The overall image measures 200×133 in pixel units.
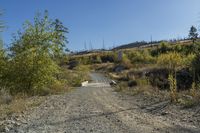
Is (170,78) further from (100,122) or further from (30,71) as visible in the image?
(30,71)

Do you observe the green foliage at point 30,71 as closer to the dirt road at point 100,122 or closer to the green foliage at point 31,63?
the green foliage at point 31,63

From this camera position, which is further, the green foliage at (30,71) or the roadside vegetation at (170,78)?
the green foliage at (30,71)

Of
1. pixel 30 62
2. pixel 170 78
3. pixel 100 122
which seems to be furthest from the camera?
pixel 30 62

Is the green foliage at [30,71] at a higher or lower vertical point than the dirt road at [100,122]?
higher

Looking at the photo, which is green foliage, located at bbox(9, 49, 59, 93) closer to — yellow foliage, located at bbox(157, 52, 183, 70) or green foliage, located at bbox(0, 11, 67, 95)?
green foliage, located at bbox(0, 11, 67, 95)

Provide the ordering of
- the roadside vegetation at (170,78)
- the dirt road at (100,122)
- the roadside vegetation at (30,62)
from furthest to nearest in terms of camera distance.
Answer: the roadside vegetation at (30,62) < the roadside vegetation at (170,78) < the dirt road at (100,122)

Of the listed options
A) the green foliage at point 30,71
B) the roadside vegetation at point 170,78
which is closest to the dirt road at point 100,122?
the roadside vegetation at point 170,78

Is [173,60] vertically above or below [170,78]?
above

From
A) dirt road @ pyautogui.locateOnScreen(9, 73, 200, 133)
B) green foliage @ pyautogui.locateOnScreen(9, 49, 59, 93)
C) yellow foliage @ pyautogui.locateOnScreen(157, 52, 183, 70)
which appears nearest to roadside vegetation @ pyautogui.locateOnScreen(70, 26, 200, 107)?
yellow foliage @ pyautogui.locateOnScreen(157, 52, 183, 70)

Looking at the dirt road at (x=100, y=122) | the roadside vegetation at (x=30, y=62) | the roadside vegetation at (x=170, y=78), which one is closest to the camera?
the dirt road at (x=100, y=122)

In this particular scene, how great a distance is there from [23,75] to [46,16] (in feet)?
15.1

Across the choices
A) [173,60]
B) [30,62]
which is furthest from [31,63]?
[173,60]

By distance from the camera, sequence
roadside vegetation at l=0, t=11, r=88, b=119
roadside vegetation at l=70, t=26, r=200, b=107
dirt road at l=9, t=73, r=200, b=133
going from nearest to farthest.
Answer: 1. dirt road at l=9, t=73, r=200, b=133
2. roadside vegetation at l=70, t=26, r=200, b=107
3. roadside vegetation at l=0, t=11, r=88, b=119

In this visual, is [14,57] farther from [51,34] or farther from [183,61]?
[183,61]
